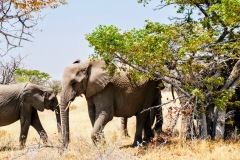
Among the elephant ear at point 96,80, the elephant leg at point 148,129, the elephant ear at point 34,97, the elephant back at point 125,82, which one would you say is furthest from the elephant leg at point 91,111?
the elephant ear at point 34,97

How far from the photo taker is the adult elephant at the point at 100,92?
10453 millimetres

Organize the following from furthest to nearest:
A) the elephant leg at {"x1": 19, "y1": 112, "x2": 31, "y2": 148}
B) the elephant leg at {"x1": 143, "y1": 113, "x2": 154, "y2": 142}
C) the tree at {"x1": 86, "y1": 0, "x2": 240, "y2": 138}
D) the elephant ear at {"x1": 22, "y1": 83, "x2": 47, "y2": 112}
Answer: the elephant ear at {"x1": 22, "y1": 83, "x2": 47, "y2": 112}, the elephant leg at {"x1": 19, "y1": 112, "x2": 31, "y2": 148}, the elephant leg at {"x1": 143, "y1": 113, "x2": 154, "y2": 142}, the tree at {"x1": 86, "y1": 0, "x2": 240, "y2": 138}

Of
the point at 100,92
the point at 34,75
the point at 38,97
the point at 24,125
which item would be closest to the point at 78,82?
the point at 100,92

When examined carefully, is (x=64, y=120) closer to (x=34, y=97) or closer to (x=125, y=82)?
(x=125, y=82)

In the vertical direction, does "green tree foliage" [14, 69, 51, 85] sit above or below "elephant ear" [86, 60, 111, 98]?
above

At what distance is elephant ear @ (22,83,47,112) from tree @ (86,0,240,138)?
→ 3544mm

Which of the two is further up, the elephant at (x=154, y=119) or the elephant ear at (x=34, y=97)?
the elephant ear at (x=34, y=97)

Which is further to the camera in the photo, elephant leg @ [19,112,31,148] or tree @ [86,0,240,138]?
elephant leg @ [19,112,31,148]

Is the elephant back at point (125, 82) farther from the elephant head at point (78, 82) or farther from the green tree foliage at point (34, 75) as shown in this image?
the green tree foliage at point (34, 75)

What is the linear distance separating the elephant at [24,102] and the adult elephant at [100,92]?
7.86 feet

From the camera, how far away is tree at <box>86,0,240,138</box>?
29.6 ft

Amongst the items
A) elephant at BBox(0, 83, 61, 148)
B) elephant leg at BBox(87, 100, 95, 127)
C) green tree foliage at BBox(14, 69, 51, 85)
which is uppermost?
green tree foliage at BBox(14, 69, 51, 85)

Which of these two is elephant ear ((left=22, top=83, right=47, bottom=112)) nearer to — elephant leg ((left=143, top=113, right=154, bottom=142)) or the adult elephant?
the adult elephant

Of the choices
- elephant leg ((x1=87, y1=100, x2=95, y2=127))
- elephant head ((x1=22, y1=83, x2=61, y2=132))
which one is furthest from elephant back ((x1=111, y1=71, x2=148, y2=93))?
elephant head ((x1=22, y1=83, x2=61, y2=132))
